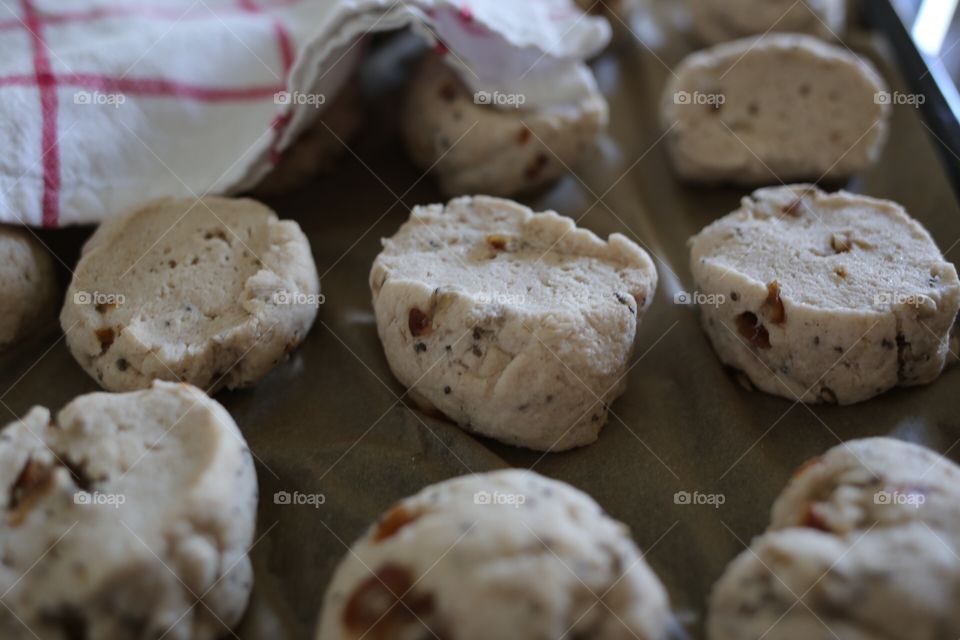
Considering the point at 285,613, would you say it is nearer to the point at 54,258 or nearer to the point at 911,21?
the point at 54,258

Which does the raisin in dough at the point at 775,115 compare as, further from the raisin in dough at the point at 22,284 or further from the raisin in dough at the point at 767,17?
the raisin in dough at the point at 22,284

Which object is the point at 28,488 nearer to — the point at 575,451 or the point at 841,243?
the point at 575,451

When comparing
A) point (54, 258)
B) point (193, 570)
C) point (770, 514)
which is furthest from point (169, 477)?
point (770, 514)

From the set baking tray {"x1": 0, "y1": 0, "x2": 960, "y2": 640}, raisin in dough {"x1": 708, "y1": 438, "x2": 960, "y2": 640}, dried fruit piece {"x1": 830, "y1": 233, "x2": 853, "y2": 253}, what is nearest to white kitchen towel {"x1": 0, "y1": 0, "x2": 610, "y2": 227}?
baking tray {"x1": 0, "y1": 0, "x2": 960, "y2": 640}

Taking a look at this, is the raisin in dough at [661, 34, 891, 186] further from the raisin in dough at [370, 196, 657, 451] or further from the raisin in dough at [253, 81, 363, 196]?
the raisin in dough at [253, 81, 363, 196]

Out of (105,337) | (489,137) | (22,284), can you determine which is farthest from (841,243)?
(22,284)

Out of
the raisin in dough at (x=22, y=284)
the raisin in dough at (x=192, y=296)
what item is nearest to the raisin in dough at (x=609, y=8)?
the raisin in dough at (x=192, y=296)
